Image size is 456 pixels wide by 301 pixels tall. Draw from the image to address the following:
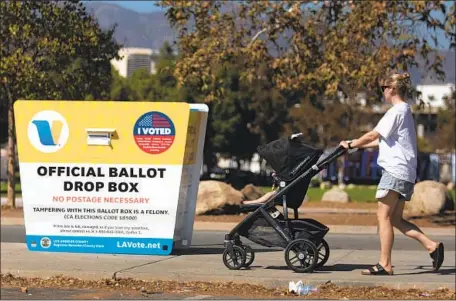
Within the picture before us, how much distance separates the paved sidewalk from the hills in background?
999 cm

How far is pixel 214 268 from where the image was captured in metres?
9.52

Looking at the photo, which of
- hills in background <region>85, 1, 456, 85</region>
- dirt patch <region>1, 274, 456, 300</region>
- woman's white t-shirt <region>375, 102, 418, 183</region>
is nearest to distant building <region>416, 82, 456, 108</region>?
hills in background <region>85, 1, 456, 85</region>

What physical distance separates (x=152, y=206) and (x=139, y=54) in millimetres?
21330

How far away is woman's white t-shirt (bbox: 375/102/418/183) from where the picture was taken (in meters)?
8.66

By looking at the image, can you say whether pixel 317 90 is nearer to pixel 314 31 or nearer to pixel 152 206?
pixel 314 31

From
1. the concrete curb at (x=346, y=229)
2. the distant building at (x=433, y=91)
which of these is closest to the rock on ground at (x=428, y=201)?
the distant building at (x=433, y=91)

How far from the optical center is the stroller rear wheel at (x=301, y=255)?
9.09 metres

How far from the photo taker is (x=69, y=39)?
21094 millimetres

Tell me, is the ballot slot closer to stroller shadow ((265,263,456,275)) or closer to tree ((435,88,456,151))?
stroller shadow ((265,263,456,275))

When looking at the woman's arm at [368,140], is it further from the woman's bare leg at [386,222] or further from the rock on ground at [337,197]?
the rock on ground at [337,197]

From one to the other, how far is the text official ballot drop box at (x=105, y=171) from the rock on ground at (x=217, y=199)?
352 inches

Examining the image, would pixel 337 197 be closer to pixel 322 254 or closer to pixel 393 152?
pixel 322 254

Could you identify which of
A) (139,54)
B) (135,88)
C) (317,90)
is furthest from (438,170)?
(317,90)

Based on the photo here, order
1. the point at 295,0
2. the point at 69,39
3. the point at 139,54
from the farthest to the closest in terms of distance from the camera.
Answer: the point at 139,54, the point at 69,39, the point at 295,0
